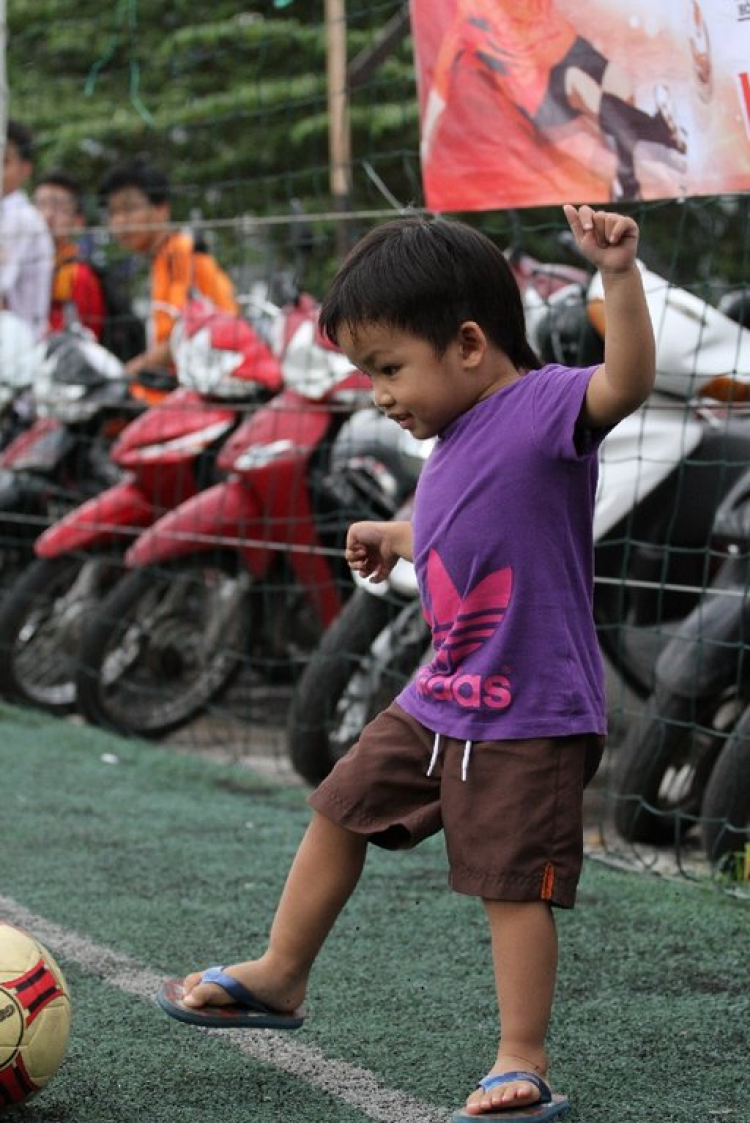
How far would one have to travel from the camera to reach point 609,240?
2365 mm

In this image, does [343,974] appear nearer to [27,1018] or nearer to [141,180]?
[27,1018]

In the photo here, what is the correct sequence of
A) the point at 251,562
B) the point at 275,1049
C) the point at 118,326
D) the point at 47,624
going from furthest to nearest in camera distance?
the point at 118,326 → the point at 47,624 → the point at 251,562 → the point at 275,1049

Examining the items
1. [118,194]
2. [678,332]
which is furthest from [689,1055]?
[118,194]

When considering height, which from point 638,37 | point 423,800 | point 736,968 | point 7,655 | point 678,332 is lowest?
point 7,655

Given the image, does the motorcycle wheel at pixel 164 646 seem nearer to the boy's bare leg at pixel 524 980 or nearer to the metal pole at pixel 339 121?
the metal pole at pixel 339 121

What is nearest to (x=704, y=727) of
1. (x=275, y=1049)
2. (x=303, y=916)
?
(x=275, y=1049)

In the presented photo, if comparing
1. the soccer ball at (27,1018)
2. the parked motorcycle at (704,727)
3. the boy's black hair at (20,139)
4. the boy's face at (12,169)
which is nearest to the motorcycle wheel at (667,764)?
the parked motorcycle at (704,727)

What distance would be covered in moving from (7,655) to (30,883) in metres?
2.48

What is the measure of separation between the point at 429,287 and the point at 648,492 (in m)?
2.22

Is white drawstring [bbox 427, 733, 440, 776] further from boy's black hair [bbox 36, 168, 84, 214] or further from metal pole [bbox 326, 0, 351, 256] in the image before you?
boy's black hair [bbox 36, 168, 84, 214]

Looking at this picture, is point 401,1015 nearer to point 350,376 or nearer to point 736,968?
point 736,968

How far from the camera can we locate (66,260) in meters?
7.38

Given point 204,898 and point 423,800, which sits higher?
point 423,800

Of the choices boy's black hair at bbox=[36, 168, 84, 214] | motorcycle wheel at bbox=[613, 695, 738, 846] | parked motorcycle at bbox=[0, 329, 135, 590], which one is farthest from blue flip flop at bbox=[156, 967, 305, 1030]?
boy's black hair at bbox=[36, 168, 84, 214]
